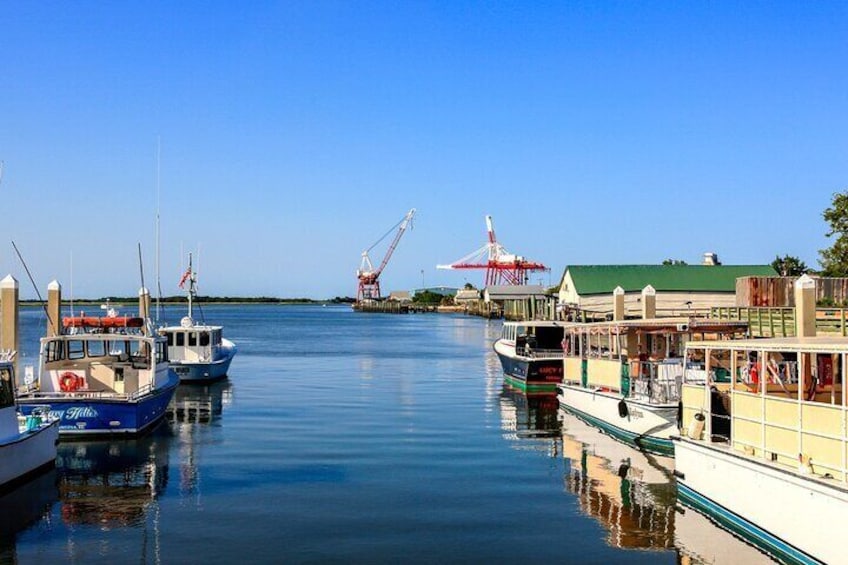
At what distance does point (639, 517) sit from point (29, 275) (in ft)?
65.0

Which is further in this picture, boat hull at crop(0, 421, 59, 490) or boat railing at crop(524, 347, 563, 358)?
boat railing at crop(524, 347, 563, 358)

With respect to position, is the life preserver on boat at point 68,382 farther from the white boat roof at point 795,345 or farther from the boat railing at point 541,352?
the boat railing at point 541,352

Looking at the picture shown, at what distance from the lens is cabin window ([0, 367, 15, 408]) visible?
→ 831 inches

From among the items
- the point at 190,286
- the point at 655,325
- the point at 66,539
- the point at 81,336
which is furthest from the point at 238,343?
the point at 66,539

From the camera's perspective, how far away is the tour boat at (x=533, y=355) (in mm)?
43062

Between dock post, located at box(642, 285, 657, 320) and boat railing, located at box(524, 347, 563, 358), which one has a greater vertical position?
dock post, located at box(642, 285, 657, 320)

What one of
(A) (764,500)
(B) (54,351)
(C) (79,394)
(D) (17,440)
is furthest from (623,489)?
(B) (54,351)

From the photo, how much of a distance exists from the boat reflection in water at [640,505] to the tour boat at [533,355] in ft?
44.9

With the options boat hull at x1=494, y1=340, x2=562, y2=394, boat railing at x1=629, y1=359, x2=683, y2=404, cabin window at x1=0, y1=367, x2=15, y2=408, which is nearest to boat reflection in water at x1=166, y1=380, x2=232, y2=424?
cabin window at x1=0, y1=367, x2=15, y2=408

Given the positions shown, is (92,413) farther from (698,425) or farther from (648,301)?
(648,301)

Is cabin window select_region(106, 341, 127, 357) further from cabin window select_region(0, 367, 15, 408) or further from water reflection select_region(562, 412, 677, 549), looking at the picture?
water reflection select_region(562, 412, 677, 549)

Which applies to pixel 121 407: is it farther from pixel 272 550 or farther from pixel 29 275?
pixel 272 550

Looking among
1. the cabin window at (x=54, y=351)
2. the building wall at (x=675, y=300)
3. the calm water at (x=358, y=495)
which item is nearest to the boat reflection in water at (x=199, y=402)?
the calm water at (x=358, y=495)

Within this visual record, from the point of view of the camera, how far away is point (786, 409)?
16062 millimetres
